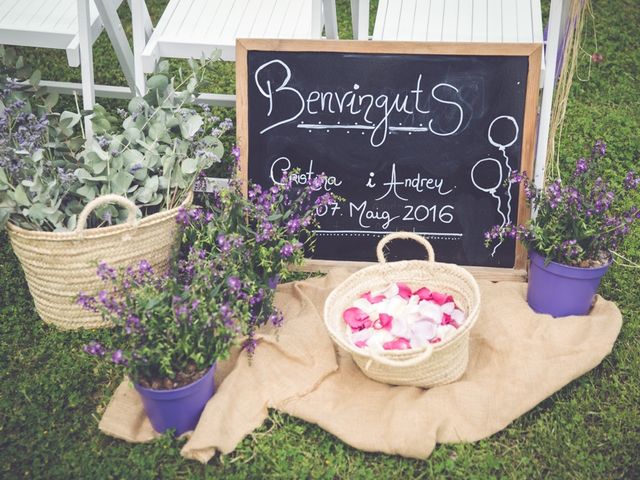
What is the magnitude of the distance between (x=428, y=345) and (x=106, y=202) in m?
1.11

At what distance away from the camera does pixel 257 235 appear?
2557 millimetres

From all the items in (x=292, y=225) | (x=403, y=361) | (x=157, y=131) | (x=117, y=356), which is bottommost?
(x=403, y=361)

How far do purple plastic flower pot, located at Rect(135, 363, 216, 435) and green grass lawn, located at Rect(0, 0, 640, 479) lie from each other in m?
0.05

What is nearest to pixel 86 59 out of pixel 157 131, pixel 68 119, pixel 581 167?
pixel 68 119

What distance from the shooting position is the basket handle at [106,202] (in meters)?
2.42

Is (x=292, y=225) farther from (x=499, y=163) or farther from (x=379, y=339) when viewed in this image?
(x=499, y=163)

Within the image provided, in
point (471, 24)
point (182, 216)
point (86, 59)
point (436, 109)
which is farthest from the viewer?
point (471, 24)

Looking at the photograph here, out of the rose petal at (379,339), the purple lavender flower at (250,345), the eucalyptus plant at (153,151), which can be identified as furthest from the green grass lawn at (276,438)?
the eucalyptus plant at (153,151)

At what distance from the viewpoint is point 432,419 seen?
2305 mm

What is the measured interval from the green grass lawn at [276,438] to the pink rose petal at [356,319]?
33 centimetres

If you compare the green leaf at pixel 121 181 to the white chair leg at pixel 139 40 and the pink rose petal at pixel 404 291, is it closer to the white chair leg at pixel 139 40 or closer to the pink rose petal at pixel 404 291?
the white chair leg at pixel 139 40

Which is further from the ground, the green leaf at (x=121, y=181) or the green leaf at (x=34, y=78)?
the green leaf at (x=34, y=78)

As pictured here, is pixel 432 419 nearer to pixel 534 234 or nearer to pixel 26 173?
pixel 534 234

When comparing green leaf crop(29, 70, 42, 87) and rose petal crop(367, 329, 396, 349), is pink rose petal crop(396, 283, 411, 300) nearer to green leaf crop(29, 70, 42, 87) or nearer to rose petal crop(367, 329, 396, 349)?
rose petal crop(367, 329, 396, 349)
